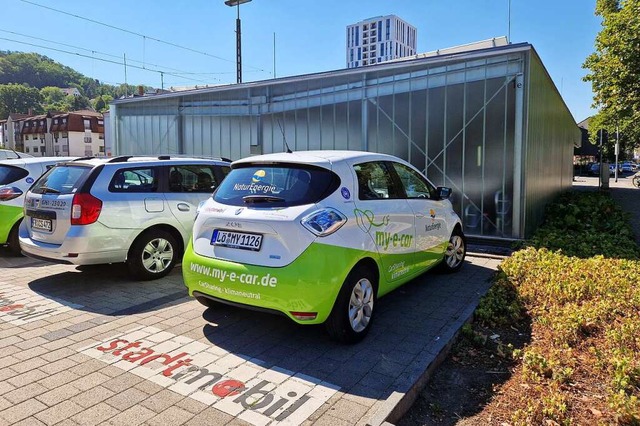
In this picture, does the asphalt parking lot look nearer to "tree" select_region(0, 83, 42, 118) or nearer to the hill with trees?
the hill with trees

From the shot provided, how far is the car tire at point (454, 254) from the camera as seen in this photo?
638 cm

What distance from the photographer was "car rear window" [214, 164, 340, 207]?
3939 mm

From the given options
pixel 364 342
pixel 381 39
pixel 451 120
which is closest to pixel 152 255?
pixel 364 342

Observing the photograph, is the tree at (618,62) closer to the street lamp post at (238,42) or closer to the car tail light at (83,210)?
the street lamp post at (238,42)

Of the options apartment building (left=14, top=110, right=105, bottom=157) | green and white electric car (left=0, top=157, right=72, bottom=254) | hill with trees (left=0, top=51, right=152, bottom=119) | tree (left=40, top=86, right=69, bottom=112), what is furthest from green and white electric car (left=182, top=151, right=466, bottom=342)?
tree (left=40, top=86, right=69, bottom=112)

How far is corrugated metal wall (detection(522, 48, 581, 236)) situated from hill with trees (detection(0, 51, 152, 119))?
46.3 metres

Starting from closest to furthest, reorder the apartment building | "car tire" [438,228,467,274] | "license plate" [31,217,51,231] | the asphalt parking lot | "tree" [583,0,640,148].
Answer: the asphalt parking lot
"license plate" [31,217,51,231]
"car tire" [438,228,467,274]
"tree" [583,0,640,148]
the apartment building

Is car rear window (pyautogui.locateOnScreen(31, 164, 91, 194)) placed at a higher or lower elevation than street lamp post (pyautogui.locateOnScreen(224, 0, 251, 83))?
lower

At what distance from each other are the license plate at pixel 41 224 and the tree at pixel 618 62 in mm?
17316

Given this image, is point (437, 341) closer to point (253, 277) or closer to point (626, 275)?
point (253, 277)

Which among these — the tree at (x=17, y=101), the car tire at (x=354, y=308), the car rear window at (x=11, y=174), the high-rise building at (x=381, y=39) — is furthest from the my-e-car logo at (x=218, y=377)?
the tree at (x=17, y=101)

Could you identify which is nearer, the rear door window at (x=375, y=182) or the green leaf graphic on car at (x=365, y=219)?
the green leaf graphic on car at (x=365, y=219)

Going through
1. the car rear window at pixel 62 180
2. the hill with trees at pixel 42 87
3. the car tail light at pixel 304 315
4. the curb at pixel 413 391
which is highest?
the hill with trees at pixel 42 87

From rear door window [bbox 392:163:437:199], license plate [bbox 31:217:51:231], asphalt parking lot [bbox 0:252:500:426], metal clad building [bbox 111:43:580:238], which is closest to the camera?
asphalt parking lot [bbox 0:252:500:426]
